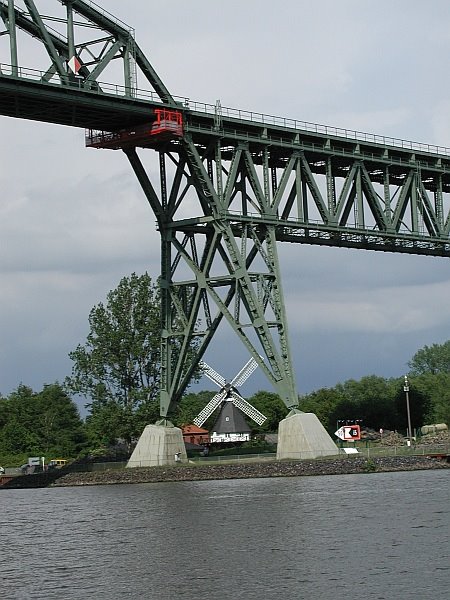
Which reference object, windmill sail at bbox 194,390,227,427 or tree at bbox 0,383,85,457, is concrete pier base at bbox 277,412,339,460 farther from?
windmill sail at bbox 194,390,227,427

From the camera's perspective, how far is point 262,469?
8088 centimetres

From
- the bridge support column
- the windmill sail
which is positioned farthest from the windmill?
the bridge support column

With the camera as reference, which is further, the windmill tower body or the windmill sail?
the windmill sail

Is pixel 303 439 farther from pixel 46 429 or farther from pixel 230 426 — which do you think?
pixel 230 426

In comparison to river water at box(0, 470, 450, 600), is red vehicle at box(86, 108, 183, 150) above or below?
above

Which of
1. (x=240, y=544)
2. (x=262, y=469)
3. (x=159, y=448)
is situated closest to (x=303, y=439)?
(x=262, y=469)

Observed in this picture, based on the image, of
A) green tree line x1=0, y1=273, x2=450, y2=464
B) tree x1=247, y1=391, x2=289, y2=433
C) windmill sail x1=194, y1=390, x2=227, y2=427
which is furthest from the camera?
tree x1=247, y1=391, x2=289, y2=433

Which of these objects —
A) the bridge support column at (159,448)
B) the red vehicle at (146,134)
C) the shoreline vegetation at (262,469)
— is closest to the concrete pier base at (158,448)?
the bridge support column at (159,448)

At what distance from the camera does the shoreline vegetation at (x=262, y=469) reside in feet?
259

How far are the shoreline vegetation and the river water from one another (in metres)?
7.42

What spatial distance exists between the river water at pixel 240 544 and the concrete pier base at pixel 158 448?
46.2 feet

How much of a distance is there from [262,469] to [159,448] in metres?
8.72

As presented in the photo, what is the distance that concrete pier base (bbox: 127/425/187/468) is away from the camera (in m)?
85.8

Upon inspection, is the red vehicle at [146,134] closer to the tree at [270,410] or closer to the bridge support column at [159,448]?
the bridge support column at [159,448]
